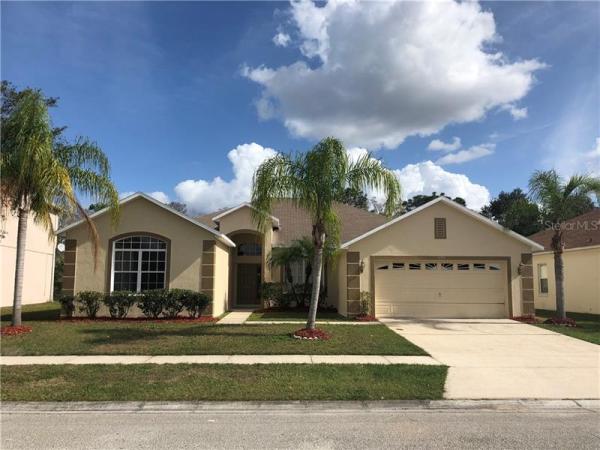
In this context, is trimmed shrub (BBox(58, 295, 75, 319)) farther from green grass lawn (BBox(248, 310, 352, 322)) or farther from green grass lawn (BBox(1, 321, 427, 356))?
green grass lawn (BBox(248, 310, 352, 322))


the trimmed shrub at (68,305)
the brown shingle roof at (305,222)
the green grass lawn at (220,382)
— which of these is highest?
the brown shingle roof at (305,222)

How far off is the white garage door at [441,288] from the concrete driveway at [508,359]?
5.45 ft

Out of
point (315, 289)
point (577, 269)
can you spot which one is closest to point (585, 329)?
point (577, 269)

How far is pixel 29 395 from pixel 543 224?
16.7 metres

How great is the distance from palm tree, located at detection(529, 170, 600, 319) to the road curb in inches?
414

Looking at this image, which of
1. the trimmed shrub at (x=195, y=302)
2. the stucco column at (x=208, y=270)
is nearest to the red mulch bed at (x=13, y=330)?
the trimmed shrub at (x=195, y=302)

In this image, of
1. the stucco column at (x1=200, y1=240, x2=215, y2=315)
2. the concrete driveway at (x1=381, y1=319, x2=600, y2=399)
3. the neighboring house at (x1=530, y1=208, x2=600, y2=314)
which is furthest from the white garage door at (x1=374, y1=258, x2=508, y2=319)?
the stucco column at (x1=200, y1=240, x2=215, y2=315)

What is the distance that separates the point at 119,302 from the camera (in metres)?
16.7

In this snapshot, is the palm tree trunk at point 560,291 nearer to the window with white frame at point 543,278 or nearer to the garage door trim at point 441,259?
the garage door trim at point 441,259

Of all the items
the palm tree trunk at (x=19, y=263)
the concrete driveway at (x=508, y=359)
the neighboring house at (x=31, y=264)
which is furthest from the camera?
the neighboring house at (x=31, y=264)

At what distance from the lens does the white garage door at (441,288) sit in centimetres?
1805

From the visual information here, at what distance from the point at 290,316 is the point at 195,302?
3839 millimetres

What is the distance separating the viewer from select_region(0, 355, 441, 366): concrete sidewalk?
9812 mm

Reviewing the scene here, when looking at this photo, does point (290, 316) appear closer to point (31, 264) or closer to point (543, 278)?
point (543, 278)
